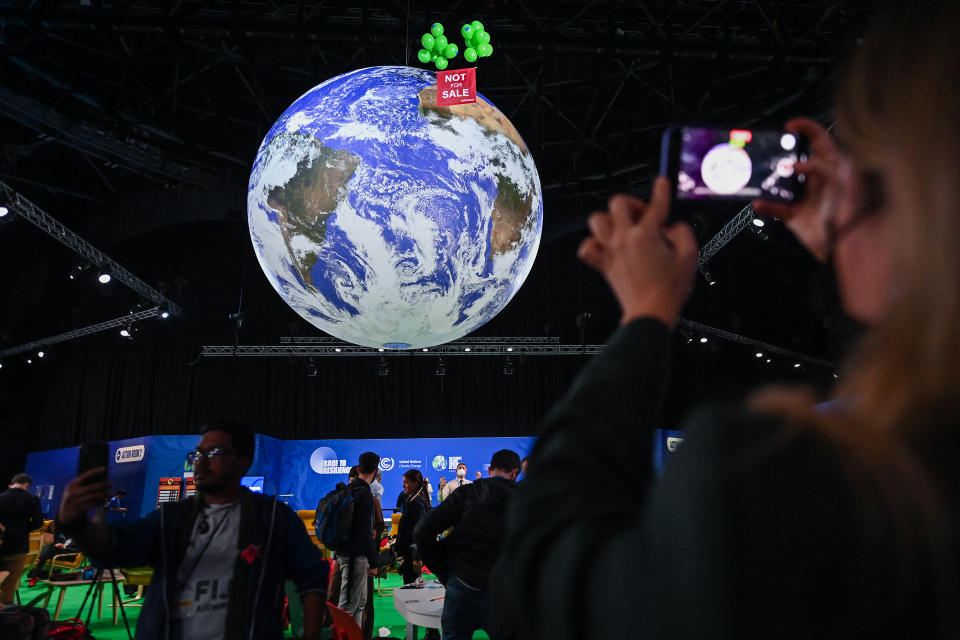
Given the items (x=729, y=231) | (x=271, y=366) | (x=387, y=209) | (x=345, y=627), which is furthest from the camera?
(x=271, y=366)

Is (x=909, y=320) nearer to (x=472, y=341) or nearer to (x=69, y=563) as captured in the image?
(x=69, y=563)

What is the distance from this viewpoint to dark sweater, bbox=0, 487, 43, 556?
6.06 meters

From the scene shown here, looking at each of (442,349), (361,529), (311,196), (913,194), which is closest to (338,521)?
(361,529)

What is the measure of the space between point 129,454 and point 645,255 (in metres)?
16.5

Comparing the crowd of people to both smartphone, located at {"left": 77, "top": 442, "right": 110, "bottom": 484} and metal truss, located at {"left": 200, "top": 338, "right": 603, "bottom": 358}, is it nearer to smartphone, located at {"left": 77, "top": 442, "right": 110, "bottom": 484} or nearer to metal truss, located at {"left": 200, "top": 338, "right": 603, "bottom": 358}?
smartphone, located at {"left": 77, "top": 442, "right": 110, "bottom": 484}

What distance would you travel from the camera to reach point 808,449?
41cm

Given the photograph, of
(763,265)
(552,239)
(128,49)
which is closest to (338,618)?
(128,49)

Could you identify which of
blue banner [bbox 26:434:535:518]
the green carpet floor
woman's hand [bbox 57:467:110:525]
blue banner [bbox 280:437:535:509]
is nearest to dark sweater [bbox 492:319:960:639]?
woman's hand [bbox 57:467:110:525]

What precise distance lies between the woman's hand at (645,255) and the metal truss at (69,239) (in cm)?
1046

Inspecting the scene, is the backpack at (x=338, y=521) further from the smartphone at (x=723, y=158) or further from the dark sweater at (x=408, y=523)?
the smartphone at (x=723, y=158)

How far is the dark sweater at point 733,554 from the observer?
37 centimetres

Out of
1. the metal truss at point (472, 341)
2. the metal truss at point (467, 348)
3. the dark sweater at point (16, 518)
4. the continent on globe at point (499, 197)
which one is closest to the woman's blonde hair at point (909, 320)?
the continent on globe at point (499, 197)

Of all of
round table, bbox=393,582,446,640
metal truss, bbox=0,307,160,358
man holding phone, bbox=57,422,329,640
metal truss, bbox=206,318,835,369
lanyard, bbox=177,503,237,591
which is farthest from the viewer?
metal truss, bbox=206,318,835,369

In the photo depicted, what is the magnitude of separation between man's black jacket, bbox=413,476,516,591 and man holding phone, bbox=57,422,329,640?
1213 millimetres
